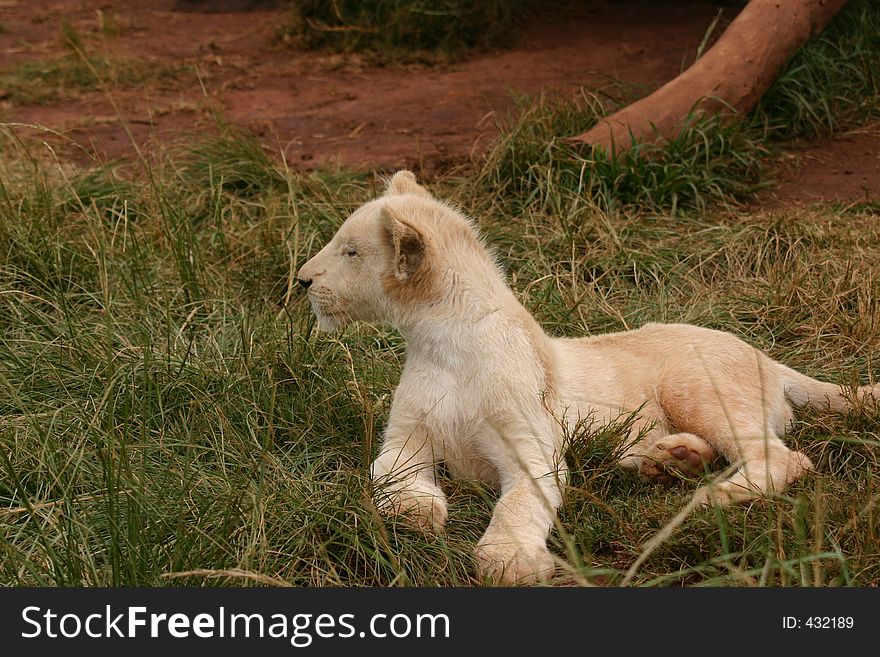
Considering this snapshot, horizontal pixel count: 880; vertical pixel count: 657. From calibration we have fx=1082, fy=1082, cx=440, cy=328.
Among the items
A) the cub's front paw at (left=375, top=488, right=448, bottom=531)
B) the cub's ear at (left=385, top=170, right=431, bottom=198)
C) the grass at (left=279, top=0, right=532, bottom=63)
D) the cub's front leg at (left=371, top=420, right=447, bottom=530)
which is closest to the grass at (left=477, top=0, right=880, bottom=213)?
the cub's ear at (left=385, top=170, right=431, bottom=198)

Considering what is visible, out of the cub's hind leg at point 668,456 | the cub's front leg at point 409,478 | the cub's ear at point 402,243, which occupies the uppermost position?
the cub's ear at point 402,243

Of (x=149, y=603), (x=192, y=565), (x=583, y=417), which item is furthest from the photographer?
(x=583, y=417)

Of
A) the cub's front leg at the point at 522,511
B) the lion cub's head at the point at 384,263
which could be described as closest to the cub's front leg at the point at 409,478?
the cub's front leg at the point at 522,511

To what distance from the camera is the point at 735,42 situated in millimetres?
8219

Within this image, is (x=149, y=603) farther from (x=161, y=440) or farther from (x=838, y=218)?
(x=838, y=218)

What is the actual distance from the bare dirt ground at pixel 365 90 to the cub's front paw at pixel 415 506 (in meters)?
4.27

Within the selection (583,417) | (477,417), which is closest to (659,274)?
(583,417)

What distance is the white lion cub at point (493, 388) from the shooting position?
165 inches

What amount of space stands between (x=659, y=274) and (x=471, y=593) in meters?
3.78

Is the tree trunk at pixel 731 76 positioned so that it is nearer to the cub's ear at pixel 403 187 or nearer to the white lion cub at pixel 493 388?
the cub's ear at pixel 403 187

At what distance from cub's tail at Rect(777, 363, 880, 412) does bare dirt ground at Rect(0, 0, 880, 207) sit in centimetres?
313

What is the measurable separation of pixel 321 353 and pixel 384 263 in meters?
1.07

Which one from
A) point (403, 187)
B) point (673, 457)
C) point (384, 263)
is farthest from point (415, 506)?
point (403, 187)

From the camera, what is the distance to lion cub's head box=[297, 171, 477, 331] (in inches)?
170
